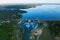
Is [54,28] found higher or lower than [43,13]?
lower

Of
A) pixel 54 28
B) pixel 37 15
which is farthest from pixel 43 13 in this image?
pixel 54 28

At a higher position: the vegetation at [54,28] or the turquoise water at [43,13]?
the turquoise water at [43,13]

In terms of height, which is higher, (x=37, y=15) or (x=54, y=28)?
(x=37, y=15)

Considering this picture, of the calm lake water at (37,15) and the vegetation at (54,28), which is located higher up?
the calm lake water at (37,15)

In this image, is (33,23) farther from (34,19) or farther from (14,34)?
(14,34)

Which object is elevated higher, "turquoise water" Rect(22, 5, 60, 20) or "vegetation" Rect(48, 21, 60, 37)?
"turquoise water" Rect(22, 5, 60, 20)

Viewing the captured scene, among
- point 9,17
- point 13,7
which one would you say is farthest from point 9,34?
point 13,7

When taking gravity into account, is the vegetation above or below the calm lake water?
below

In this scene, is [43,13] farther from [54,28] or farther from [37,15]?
[54,28]
